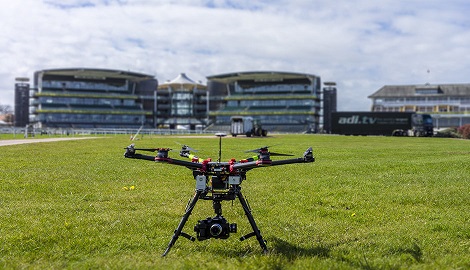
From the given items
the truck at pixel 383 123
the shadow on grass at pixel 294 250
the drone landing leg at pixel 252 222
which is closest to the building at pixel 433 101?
the truck at pixel 383 123

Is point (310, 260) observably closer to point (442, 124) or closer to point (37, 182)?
point (37, 182)

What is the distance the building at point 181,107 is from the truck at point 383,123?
64.6 meters

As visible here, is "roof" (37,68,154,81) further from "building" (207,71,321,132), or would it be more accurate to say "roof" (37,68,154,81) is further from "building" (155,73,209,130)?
"building" (207,71,321,132)

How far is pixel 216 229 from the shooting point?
546 centimetres

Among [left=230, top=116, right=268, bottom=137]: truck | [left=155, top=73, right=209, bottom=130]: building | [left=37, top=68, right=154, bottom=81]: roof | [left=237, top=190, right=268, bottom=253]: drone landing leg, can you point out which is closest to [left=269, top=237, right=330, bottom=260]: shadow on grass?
[left=237, top=190, right=268, bottom=253]: drone landing leg

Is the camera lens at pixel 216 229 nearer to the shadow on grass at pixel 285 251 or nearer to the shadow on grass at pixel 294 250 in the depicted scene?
the shadow on grass at pixel 285 251

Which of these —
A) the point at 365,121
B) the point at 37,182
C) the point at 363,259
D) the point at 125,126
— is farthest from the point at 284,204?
the point at 125,126

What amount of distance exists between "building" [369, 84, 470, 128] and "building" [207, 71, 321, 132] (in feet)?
62.0

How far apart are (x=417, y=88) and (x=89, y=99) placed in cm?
9194

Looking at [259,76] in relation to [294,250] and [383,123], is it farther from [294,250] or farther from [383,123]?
[294,250]

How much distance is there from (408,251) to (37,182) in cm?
884

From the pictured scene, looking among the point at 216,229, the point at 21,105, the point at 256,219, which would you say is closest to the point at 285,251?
the point at 216,229

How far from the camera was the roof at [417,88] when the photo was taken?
126812 mm

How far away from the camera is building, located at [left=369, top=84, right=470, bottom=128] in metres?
125
